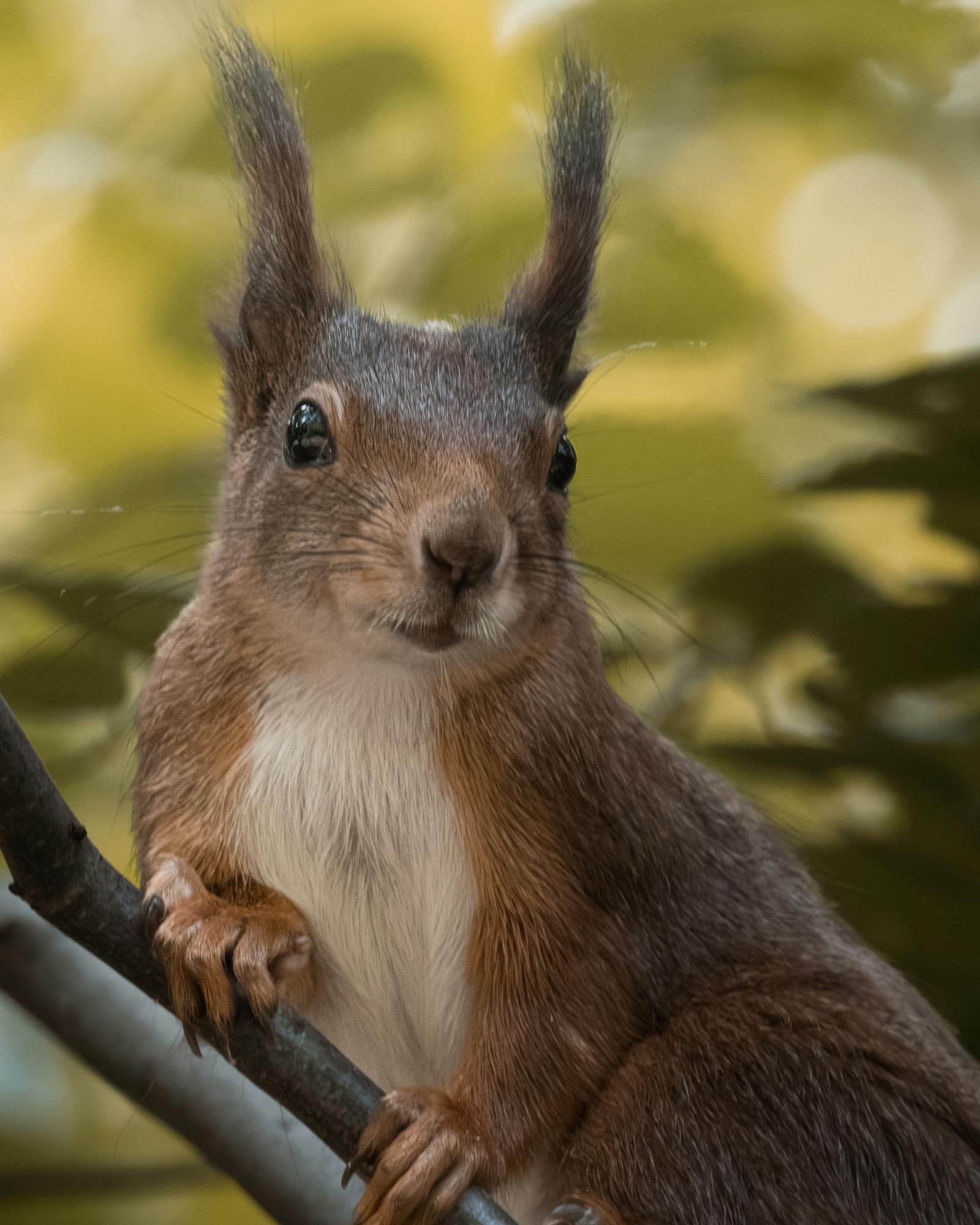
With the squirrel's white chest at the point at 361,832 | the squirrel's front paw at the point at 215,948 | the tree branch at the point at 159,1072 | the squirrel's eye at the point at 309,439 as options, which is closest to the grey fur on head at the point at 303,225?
the squirrel's eye at the point at 309,439

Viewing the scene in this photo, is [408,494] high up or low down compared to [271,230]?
down

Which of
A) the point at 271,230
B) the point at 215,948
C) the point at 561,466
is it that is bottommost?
the point at 215,948

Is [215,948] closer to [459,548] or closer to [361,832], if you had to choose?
[361,832]

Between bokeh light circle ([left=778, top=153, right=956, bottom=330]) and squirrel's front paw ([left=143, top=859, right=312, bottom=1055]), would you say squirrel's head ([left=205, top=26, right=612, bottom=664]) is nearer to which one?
squirrel's front paw ([left=143, top=859, right=312, bottom=1055])

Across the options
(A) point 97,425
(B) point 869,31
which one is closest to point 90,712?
(A) point 97,425

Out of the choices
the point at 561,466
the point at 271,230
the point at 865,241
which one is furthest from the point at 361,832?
Result: the point at 865,241

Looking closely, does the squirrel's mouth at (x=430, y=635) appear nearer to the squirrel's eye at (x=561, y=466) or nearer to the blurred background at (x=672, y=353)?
the squirrel's eye at (x=561, y=466)

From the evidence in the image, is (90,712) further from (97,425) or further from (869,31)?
(869,31)
